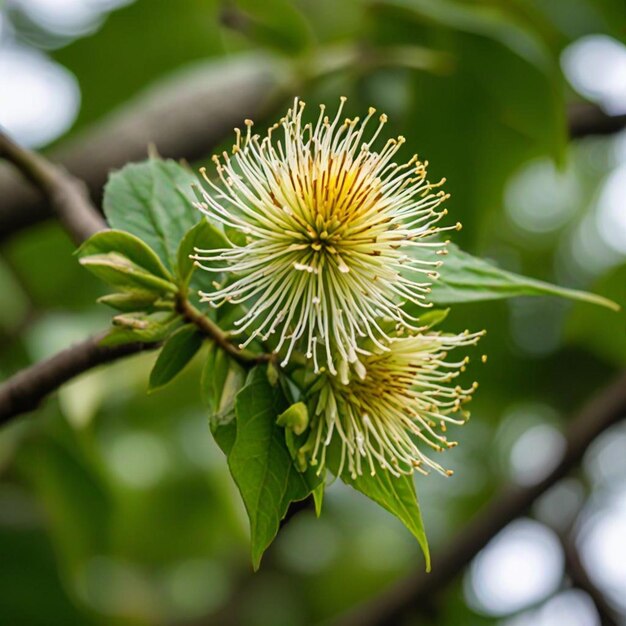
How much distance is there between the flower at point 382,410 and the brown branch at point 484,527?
2.05 feet

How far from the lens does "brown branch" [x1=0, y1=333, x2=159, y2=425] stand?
593 millimetres

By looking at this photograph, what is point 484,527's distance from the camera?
124cm

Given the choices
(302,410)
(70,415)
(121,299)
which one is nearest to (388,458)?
(302,410)

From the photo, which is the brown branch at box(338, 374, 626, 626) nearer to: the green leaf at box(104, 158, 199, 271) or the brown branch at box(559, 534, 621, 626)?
the brown branch at box(559, 534, 621, 626)

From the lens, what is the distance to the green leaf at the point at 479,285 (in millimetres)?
594

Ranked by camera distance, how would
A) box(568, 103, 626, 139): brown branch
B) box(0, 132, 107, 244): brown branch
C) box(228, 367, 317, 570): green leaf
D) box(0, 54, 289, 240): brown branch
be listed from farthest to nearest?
box(568, 103, 626, 139): brown branch
box(0, 54, 289, 240): brown branch
box(0, 132, 107, 244): brown branch
box(228, 367, 317, 570): green leaf

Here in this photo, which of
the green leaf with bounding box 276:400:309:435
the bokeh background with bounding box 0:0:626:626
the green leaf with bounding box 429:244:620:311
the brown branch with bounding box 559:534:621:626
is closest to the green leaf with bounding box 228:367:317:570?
the green leaf with bounding box 276:400:309:435

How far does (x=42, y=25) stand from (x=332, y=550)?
1.06 m

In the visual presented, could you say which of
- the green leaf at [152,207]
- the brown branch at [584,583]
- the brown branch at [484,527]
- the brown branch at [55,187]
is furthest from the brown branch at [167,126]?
the brown branch at [584,583]

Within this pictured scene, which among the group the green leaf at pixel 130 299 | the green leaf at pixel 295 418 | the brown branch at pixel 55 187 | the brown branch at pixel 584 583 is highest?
the brown branch at pixel 55 187

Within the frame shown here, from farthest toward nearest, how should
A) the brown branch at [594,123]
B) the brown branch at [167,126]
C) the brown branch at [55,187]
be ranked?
the brown branch at [594,123], the brown branch at [167,126], the brown branch at [55,187]

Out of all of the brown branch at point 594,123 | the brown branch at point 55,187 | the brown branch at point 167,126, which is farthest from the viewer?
the brown branch at point 594,123

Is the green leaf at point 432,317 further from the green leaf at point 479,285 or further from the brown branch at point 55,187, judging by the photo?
the brown branch at point 55,187

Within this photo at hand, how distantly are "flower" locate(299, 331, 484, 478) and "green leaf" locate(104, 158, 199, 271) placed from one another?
0.45 ft
